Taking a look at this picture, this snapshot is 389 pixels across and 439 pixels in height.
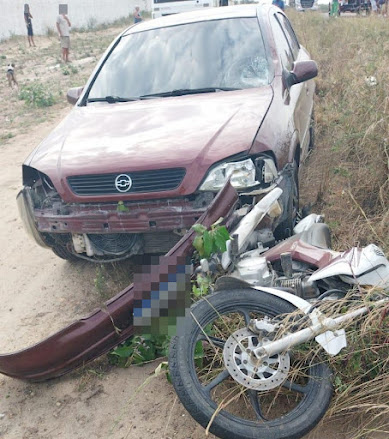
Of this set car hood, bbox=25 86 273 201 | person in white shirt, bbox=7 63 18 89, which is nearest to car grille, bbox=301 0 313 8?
person in white shirt, bbox=7 63 18 89

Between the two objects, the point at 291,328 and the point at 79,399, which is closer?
the point at 291,328

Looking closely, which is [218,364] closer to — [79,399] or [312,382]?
[312,382]

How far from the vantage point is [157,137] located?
3582mm

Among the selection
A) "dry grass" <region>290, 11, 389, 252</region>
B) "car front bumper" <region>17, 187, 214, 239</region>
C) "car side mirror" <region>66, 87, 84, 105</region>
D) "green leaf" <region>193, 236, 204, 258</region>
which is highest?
"car side mirror" <region>66, 87, 84, 105</region>

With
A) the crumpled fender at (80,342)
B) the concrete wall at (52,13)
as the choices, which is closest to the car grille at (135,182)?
the crumpled fender at (80,342)

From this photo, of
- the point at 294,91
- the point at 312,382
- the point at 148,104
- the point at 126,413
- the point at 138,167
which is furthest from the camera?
the point at 294,91

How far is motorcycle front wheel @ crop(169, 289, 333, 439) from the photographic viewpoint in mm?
2312

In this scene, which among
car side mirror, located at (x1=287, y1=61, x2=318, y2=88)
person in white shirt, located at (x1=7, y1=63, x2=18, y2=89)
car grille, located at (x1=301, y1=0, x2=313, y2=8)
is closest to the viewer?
car side mirror, located at (x1=287, y1=61, x2=318, y2=88)

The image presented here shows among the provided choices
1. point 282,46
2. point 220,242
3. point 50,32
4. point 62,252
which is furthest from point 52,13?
point 220,242

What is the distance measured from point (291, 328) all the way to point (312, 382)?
0.26 meters

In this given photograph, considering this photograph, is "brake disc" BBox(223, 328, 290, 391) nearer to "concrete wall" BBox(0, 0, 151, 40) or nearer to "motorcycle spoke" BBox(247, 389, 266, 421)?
"motorcycle spoke" BBox(247, 389, 266, 421)

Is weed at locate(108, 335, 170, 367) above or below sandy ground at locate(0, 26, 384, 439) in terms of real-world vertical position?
above

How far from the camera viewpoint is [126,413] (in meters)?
2.80

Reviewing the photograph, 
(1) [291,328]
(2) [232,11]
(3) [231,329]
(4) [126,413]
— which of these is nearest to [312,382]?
(1) [291,328]
